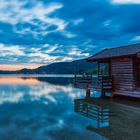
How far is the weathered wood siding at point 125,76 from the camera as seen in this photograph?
1703 cm

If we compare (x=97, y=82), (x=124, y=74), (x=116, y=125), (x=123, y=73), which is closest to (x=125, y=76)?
(x=124, y=74)

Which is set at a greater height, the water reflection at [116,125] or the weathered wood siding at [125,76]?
the weathered wood siding at [125,76]

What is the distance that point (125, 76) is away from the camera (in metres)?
17.9

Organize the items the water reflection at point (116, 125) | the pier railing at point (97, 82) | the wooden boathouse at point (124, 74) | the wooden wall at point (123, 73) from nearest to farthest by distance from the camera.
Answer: the water reflection at point (116, 125)
the wooden boathouse at point (124, 74)
the wooden wall at point (123, 73)
the pier railing at point (97, 82)

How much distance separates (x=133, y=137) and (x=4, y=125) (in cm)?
636

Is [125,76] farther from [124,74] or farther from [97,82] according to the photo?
[97,82]

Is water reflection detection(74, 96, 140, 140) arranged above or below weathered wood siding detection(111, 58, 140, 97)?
below

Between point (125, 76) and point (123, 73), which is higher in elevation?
point (123, 73)

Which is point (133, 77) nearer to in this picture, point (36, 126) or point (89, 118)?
point (89, 118)

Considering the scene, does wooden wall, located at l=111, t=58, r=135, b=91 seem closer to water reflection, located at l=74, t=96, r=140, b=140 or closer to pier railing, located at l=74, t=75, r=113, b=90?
pier railing, located at l=74, t=75, r=113, b=90

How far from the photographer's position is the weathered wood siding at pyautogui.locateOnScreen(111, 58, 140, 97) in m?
17.0

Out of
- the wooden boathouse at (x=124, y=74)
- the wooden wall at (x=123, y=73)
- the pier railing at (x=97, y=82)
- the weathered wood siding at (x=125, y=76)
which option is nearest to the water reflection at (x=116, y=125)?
the weathered wood siding at (x=125, y=76)

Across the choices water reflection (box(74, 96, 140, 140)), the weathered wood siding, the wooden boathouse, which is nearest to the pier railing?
the wooden boathouse

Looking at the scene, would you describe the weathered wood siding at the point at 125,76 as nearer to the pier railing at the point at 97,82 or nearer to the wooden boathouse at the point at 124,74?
the wooden boathouse at the point at 124,74
